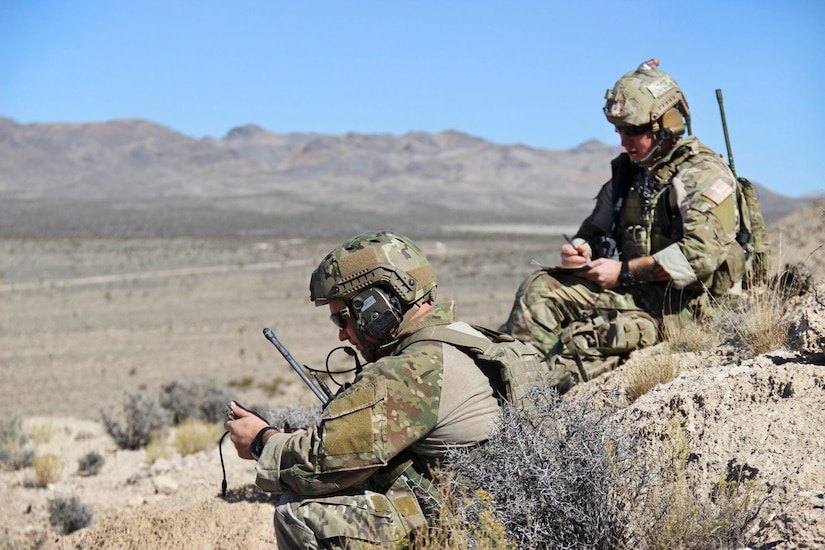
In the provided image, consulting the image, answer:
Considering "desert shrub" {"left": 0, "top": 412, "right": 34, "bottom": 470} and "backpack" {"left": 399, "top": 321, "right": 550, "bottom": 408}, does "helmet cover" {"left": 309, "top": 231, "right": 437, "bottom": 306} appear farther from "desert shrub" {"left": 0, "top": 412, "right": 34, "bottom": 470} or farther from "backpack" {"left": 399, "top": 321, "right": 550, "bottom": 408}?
"desert shrub" {"left": 0, "top": 412, "right": 34, "bottom": 470}

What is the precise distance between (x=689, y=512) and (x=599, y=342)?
2571 millimetres

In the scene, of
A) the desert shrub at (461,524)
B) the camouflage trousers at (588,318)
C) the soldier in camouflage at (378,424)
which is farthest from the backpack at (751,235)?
the desert shrub at (461,524)

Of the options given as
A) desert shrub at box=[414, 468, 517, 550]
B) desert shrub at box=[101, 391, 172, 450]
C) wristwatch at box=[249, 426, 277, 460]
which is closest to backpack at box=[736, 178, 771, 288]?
desert shrub at box=[414, 468, 517, 550]

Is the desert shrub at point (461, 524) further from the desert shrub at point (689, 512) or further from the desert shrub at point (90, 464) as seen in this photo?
the desert shrub at point (90, 464)

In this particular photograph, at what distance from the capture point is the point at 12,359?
58.3 feet

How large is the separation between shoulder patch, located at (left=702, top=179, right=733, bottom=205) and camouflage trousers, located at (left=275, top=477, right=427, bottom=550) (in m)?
3.08

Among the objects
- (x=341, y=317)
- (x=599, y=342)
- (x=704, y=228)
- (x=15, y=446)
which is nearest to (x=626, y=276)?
(x=599, y=342)

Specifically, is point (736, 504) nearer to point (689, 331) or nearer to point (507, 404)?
point (507, 404)

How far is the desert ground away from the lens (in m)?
5.23

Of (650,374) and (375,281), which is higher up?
(375,281)

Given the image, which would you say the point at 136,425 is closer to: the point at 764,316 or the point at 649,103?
the point at 649,103

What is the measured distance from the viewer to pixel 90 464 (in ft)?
26.8

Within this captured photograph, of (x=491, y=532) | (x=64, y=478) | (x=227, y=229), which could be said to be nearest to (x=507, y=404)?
(x=491, y=532)

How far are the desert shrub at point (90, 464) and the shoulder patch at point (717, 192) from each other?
Answer: 20.5 feet
